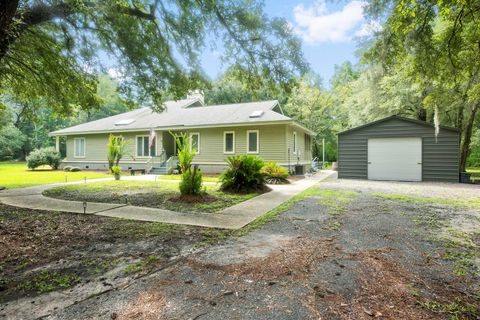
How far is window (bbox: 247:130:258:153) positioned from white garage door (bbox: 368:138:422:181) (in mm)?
6439

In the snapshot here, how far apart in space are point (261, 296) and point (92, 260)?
2.30 metres

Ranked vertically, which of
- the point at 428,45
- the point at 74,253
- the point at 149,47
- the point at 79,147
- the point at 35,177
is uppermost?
the point at 149,47

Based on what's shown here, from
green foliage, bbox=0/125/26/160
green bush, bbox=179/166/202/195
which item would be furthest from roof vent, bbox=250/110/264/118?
green foliage, bbox=0/125/26/160

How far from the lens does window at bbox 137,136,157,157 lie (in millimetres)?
19594

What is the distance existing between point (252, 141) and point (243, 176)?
8.00m

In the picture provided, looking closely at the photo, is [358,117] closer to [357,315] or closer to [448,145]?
[448,145]

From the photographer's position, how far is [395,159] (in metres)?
13.8

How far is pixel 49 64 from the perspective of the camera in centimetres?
849

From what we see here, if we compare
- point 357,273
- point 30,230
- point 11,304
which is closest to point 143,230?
point 30,230

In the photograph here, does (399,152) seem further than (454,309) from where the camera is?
Yes

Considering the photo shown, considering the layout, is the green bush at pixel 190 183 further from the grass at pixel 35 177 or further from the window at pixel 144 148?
the window at pixel 144 148

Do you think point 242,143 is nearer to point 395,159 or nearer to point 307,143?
point 307,143

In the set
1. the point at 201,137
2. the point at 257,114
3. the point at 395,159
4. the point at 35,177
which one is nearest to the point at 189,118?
the point at 201,137

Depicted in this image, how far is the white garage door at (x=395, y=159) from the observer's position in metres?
13.4
